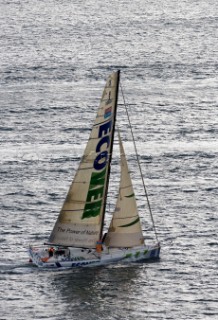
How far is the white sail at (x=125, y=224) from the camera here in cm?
13625

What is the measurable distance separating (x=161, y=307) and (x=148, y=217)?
79.2 feet

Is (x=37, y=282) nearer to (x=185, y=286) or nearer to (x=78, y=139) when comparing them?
(x=185, y=286)

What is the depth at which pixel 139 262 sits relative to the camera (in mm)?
138000

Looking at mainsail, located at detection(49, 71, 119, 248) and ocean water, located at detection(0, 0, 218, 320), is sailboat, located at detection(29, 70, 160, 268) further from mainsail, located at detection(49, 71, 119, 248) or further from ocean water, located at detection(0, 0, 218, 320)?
ocean water, located at detection(0, 0, 218, 320)

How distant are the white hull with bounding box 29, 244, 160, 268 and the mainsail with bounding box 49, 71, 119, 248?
0.87m

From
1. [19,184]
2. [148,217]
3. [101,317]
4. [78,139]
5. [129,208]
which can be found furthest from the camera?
[78,139]

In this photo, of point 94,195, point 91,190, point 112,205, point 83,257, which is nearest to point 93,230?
point 83,257

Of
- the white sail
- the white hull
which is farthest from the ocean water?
the white sail

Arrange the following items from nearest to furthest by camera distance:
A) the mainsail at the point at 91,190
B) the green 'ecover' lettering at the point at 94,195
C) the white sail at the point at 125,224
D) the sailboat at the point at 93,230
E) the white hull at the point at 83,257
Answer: the mainsail at the point at 91,190, the green 'ecover' lettering at the point at 94,195, the sailboat at the point at 93,230, the white hull at the point at 83,257, the white sail at the point at 125,224

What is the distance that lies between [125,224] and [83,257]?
5155 millimetres

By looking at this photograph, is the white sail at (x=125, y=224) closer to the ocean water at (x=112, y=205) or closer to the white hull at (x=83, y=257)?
the white hull at (x=83, y=257)

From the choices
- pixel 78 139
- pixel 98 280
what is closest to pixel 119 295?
pixel 98 280

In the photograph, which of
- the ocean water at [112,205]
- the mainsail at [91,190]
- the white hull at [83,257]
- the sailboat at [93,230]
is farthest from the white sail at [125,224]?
the ocean water at [112,205]

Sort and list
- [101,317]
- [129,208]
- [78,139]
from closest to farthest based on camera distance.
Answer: [101,317] → [129,208] → [78,139]
